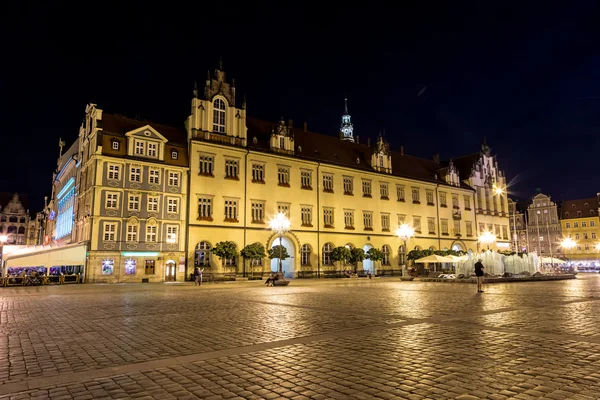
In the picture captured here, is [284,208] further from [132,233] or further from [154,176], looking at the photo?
[132,233]

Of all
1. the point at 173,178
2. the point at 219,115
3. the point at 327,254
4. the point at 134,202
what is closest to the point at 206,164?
the point at 173,178

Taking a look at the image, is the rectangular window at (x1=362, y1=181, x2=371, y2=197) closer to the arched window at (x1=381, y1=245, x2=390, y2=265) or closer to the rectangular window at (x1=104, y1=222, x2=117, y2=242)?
the arched window at (x1=381, y1=245, x2=390, y2=265)

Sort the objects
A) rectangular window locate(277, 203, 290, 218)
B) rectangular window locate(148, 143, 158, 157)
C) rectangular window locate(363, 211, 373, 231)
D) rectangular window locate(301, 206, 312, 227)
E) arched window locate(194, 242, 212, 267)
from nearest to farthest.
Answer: rectangular window locate(148, 143, 158, 157)
arched window locate(194, 242, 212, 267)
rectangular window locate(277, 203, 290, 218)
rectangular window locate(301, 206, 312, 227)
rectangular window locate(363, 211, 373, 231)

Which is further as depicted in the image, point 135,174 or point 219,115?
point 219,115

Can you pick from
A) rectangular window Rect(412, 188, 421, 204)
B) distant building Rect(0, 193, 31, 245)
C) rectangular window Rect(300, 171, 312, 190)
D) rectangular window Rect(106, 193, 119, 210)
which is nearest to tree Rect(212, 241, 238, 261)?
rectangular window Rect(106, 193, 119, 210)

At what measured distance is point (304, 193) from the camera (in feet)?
169

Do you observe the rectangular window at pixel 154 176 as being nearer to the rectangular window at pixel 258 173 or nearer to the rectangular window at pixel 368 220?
the rectangular window at pixel 258 173

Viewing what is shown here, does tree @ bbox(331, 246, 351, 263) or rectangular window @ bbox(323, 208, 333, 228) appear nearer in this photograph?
tree @ bbox(331, 246, 351, 263)

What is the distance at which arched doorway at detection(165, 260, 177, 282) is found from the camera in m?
Answer: 41.7

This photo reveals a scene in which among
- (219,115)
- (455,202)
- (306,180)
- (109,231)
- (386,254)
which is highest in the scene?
(219,115)

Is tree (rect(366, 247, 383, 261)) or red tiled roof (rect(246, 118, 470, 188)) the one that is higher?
red tiled roof (rect(246, 118, 470, 188))

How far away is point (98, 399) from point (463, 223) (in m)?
70.7

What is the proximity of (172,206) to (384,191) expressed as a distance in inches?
1185

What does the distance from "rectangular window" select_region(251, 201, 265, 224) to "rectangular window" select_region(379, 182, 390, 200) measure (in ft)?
63.8
